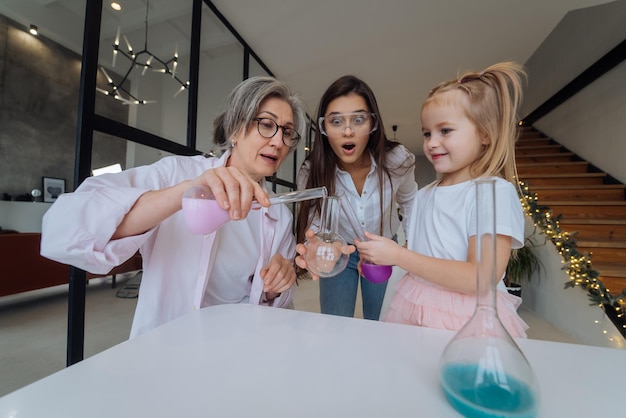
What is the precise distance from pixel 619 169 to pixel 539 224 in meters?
1.61

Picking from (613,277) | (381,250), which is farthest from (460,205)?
(613,277)

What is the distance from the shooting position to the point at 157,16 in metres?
2.01

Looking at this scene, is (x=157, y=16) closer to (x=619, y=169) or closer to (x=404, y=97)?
(x=404, y=97)

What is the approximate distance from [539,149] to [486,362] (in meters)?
5.90

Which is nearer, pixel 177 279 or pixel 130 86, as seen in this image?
pixel 177 279

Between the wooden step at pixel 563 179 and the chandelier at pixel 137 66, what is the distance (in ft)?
13.5

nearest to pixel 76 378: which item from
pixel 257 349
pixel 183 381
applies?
pixel 183 381

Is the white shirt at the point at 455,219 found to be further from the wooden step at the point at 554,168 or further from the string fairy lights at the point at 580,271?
the wooden step at the point at 554,168

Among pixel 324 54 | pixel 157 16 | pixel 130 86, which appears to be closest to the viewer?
pixel 130 86

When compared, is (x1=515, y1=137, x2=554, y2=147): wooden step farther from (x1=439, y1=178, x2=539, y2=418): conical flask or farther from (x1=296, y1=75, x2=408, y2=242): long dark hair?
(x1=439, y1=178, x2=539, y2=418): conical flask

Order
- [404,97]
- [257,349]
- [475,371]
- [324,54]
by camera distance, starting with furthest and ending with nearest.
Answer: [404,97], [324,54], [257,349], [475,371]

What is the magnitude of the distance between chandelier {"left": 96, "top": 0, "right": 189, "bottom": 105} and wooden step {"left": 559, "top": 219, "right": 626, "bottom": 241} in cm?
384

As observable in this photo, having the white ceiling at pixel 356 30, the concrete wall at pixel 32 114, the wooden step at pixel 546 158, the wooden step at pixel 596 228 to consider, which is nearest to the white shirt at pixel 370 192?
the white ceiling at pixel 356 30

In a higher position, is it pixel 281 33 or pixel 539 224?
pixel 281 33
